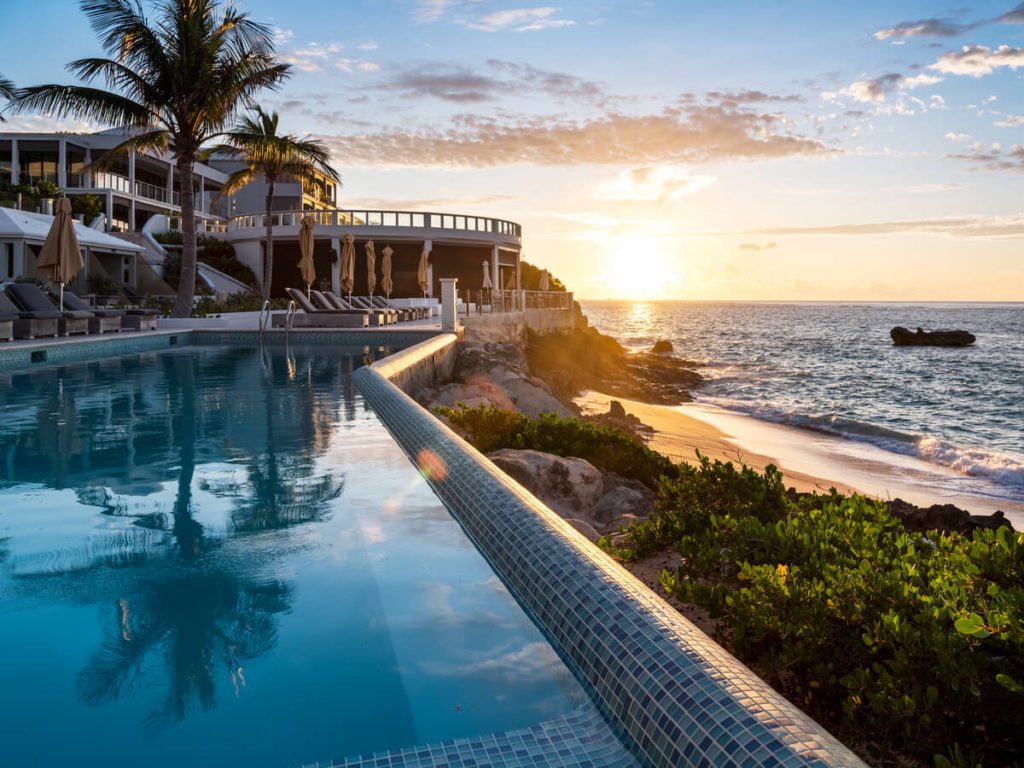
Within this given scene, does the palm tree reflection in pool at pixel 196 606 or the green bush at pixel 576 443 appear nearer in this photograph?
the palm tree reflection in pool at pixel 196 606

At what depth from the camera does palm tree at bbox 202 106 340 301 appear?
25922mm

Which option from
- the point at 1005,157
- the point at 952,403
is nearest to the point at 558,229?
the point at 1005,157

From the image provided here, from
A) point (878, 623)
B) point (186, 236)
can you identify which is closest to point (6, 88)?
point (186, 236)

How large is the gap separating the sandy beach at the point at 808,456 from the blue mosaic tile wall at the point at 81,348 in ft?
34.1

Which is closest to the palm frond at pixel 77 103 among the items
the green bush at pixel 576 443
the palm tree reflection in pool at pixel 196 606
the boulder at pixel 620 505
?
the green bush at pixel 576 443

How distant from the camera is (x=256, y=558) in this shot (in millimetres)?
4316

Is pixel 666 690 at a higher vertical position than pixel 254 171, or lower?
lower

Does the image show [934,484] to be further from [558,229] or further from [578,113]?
[558,229]

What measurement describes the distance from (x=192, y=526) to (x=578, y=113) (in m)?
25.4

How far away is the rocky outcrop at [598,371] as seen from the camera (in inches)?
1054

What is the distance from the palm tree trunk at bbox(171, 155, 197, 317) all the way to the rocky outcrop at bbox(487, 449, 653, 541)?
58.6 ft

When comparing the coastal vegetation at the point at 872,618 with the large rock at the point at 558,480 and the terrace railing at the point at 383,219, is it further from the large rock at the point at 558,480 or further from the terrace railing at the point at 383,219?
the terrace railing at the point at 383,219

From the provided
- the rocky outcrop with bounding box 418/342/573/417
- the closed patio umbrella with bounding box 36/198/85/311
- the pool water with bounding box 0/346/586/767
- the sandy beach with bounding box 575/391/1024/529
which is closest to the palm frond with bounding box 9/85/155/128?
the closed patio umbrella with bounding box 36/198/85/311

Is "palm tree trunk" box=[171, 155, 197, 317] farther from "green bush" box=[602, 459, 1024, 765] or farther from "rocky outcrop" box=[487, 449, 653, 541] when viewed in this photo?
"green bush" box=[602, 459, 1024, 765]
